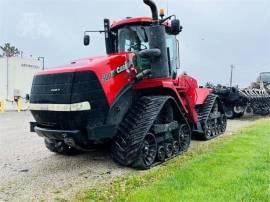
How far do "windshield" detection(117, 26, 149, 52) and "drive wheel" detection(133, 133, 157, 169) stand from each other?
6.18ft

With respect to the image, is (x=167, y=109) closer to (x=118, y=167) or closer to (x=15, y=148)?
(x=118, y=167)

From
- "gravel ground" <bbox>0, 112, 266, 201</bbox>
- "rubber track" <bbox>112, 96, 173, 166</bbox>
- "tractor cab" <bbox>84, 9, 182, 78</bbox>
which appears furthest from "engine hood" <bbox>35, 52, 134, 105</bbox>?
"gravel ground" <bbox>0, 112, 266, 201</bbox>

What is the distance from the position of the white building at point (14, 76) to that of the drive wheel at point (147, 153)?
2944cm

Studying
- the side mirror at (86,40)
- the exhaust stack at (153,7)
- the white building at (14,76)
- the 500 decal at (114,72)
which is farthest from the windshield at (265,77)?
the 500 decal at (114,72)

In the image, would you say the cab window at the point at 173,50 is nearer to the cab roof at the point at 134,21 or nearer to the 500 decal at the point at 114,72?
the cab roof at the point at 134,21

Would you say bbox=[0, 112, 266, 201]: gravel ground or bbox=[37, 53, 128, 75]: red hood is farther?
bbox=[37, 53, 128, 75]: red hood

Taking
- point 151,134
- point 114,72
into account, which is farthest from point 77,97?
point 151,134

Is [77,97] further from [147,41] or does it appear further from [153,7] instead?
[153,7]

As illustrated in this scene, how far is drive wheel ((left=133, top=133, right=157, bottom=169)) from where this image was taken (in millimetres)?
7215

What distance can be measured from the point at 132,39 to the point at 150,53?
956 millimetres

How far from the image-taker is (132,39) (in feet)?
27.9

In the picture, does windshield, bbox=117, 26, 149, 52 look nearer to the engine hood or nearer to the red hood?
the engine hood

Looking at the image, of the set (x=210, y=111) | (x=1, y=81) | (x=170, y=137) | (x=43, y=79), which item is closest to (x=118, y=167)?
(x=170, y=137)

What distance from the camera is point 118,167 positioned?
7.46 m
